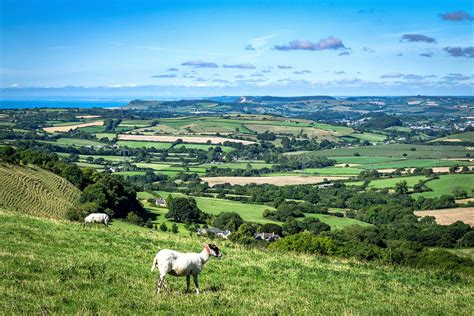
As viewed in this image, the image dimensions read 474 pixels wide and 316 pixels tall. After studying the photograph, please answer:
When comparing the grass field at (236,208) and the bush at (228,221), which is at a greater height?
the bush at (228,221)

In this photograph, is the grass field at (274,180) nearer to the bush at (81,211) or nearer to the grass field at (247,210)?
the grass field at (247,210)

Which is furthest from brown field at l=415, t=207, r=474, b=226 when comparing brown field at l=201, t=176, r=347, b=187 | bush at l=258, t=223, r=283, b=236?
brown field at l=201, t=176, r=347, b=187

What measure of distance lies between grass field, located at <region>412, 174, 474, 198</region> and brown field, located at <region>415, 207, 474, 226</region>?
10354mm

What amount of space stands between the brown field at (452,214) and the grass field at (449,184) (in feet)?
34.0

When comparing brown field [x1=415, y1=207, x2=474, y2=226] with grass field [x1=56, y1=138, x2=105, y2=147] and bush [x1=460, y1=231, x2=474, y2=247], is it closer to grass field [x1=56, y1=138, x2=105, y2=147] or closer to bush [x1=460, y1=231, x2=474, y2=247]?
bush [x1=460, y1=231, x2=474, y2=247]

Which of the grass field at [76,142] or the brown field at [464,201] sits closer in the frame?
the brown field at [464,201]

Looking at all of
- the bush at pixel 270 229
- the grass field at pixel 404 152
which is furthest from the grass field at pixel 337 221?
the grass field at pixel 404 152

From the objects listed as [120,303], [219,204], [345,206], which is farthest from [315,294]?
[345,206]

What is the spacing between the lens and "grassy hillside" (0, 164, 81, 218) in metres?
42.8

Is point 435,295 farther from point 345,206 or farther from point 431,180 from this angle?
point 431,180


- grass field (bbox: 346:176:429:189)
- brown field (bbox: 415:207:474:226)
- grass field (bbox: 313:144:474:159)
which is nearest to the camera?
brown field (bbox: 415:207:474:226)

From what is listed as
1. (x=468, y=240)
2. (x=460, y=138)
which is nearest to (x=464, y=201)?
(x=468, y=240)

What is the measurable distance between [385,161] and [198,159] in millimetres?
54308

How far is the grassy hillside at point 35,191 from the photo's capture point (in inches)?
1684
